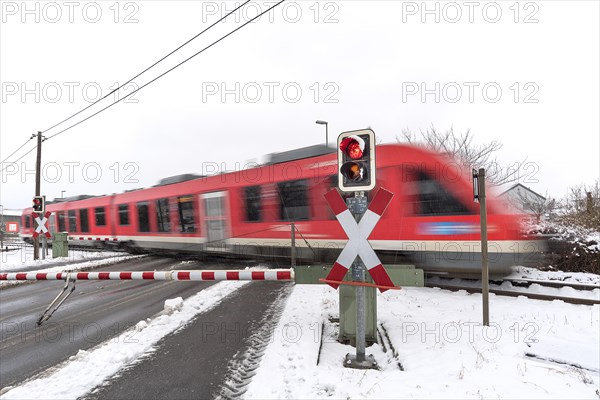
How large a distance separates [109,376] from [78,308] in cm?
382

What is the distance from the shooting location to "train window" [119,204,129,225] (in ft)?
48.3

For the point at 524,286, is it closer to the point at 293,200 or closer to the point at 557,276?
the point at 557,276

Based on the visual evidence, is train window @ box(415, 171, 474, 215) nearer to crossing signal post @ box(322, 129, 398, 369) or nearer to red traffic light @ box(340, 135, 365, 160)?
crossing signal post @ box(322, 129, 398, 369)

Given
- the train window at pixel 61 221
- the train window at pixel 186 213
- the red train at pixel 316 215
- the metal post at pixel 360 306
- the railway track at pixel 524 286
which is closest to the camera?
the metal post at pixel 360 306

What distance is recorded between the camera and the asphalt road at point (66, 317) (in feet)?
14.2

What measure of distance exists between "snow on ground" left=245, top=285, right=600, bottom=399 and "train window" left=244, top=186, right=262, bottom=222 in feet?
12.4

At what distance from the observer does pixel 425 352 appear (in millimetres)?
4160

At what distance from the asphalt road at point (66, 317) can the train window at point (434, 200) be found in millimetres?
5370

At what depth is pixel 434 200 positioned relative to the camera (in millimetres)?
6742

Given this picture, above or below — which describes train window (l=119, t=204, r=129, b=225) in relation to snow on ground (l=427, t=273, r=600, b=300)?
above

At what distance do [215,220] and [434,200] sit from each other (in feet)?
22.7

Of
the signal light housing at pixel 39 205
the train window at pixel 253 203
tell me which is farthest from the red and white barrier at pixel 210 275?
the signal light housing at pixel 39 205

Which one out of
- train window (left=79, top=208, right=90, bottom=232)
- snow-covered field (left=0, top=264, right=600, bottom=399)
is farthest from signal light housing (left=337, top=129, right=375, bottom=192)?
train window (left=79, top=208, right=90, bottom=232)

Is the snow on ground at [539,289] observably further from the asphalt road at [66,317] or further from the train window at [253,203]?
the asphalt road at [66,317]
